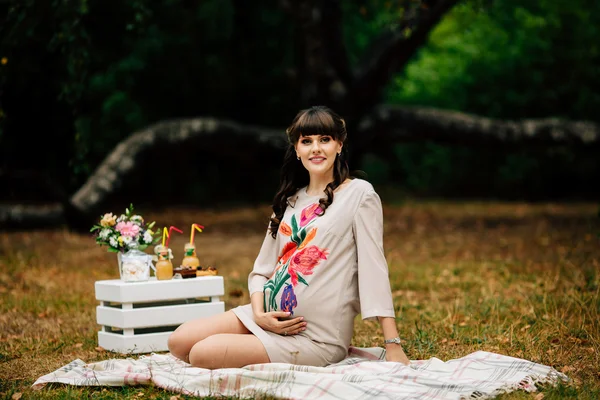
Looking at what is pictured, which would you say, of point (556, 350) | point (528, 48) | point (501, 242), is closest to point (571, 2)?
point (528, 48)

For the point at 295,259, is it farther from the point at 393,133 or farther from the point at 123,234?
the point at 393,133

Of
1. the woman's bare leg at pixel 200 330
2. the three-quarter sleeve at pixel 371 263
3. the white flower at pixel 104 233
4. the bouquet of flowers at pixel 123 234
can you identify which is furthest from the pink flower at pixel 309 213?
the white flower at pixel 104 233

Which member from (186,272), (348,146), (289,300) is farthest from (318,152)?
(348,146)

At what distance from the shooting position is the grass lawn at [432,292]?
4.92 m

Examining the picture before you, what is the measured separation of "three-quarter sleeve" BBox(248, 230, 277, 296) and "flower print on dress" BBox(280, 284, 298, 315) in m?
0.27

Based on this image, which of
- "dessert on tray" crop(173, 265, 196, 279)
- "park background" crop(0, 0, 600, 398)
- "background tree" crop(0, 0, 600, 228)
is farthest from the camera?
"background tree" crop(0, 0, 600, 228)

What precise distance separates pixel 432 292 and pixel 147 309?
314cm

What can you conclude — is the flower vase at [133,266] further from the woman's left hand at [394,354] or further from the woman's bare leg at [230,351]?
the woman's left hand at [394,354]

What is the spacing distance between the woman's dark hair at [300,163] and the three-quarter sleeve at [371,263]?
21 centimetres

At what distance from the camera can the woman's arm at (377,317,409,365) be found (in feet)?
13.5

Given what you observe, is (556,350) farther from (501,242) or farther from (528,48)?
(528,48)

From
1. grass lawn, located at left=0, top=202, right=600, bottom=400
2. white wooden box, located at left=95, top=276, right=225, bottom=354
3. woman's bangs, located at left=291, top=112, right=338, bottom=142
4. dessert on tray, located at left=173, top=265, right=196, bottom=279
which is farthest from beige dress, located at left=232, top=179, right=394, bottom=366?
dessert on tray, located at left=173, top=265, right=196, bottom=279

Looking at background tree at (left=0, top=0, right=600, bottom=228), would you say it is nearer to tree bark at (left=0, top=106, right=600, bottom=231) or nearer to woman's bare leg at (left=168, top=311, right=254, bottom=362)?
tree bark at (left=0, top=106, right=600, bottom=231)

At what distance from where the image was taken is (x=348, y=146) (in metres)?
9.97
